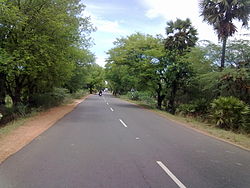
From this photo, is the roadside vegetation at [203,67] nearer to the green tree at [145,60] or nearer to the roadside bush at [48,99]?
the green tree at [145,60]

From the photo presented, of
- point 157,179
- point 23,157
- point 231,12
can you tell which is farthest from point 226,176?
point 231,12

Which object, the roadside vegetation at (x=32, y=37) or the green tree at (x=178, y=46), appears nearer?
the roadside vegetation at (x=32, y=37)

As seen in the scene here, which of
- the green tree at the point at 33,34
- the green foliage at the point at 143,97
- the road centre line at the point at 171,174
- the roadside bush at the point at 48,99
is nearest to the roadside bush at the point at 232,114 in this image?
the road centre line at the point at 171,174

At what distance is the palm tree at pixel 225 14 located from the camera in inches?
692

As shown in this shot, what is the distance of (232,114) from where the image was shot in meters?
15.2

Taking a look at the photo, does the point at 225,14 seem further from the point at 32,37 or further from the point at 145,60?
the point at 32,37

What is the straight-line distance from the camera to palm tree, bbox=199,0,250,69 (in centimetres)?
1758

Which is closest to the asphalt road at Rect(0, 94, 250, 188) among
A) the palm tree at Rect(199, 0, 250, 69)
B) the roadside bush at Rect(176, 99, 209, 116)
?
the palm tree at Rect(199, 0, 250, 69)

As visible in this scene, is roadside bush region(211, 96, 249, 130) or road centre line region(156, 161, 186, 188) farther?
roadside bush region(211, 96, 249, 130)

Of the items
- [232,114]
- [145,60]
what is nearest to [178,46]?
[145,60]

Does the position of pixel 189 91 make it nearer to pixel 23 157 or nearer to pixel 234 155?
pixel 234 155

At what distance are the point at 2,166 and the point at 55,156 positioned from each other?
4.50 ft

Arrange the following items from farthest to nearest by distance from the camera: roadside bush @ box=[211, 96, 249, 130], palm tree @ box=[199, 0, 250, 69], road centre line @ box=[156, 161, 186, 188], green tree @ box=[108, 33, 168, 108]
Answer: green tree @ box=[108, 33, 168, 108], palm tree @ box=[199, 0, 250, 69], roadside bush @ box=[211, 96, 249, 130], road centre line @ box=[156, 161, 186, 188]

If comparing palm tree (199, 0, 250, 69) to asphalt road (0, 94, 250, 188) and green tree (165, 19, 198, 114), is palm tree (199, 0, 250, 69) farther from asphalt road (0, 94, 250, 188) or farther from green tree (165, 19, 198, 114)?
asphalt road (0, 94, 250, 188)
